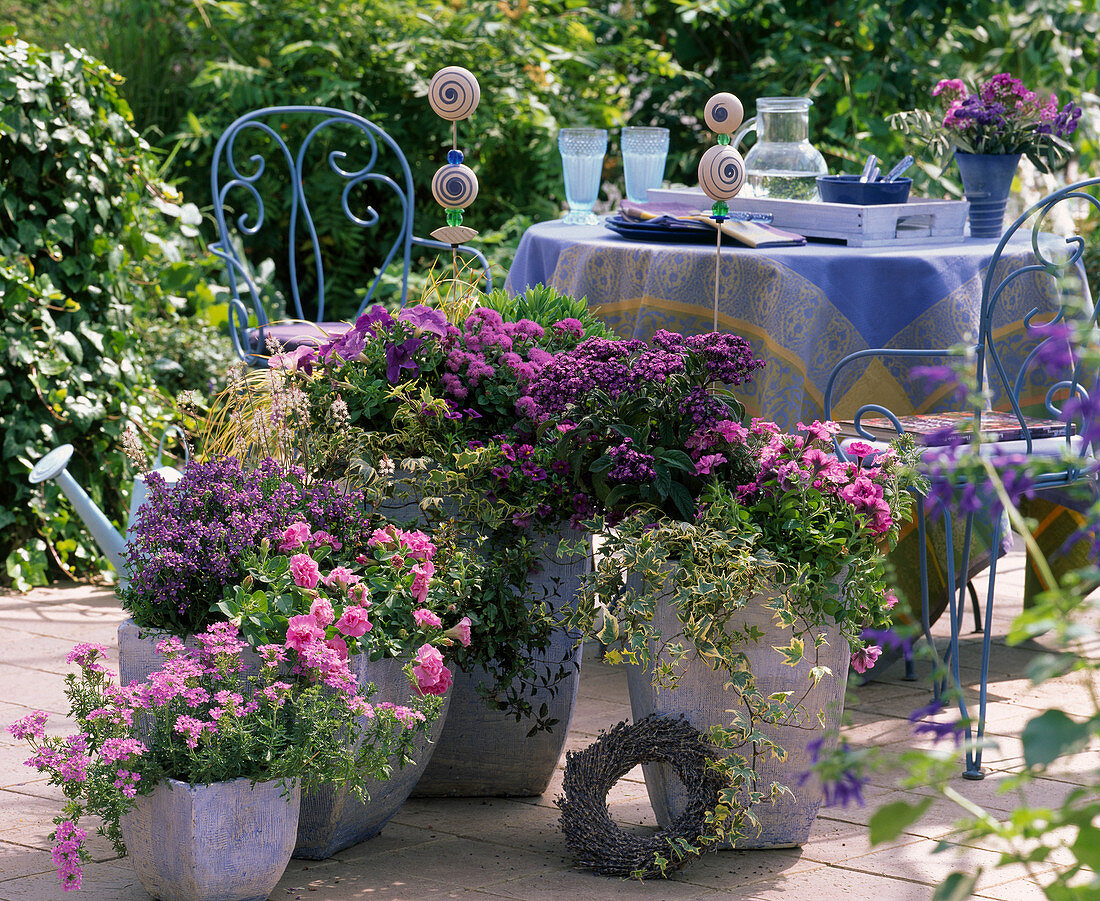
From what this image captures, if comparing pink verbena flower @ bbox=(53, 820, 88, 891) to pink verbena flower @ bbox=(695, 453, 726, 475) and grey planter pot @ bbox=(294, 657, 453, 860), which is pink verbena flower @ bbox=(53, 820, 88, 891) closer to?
grey planter pot @ bbox=(294, 657, 453, 860)

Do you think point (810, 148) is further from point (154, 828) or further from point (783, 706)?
point (154, 828)

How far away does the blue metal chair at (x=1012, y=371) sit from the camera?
280 cm

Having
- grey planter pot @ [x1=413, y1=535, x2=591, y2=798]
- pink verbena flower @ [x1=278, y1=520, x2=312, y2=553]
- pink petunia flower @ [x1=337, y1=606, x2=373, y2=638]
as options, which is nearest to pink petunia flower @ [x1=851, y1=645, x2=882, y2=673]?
grey planter pot @ [x1=413, y1=535, x2=591, y2=798]

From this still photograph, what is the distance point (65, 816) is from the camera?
2141 mm

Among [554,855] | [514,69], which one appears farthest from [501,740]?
[514,69]

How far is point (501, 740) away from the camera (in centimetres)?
267

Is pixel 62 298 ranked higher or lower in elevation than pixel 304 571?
higher

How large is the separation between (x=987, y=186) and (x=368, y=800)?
7.36 feet

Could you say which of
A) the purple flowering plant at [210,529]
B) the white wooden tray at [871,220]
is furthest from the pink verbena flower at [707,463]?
the white wooden tray at [871,220]

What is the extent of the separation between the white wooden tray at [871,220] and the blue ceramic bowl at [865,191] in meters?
0.04

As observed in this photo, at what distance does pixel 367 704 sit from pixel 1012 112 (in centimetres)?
231

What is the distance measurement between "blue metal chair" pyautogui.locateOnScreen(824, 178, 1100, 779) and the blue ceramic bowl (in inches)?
11.5

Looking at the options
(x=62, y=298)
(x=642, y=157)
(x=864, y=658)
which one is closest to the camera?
(x=864, y=658)

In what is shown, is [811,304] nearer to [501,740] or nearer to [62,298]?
[501,740]
